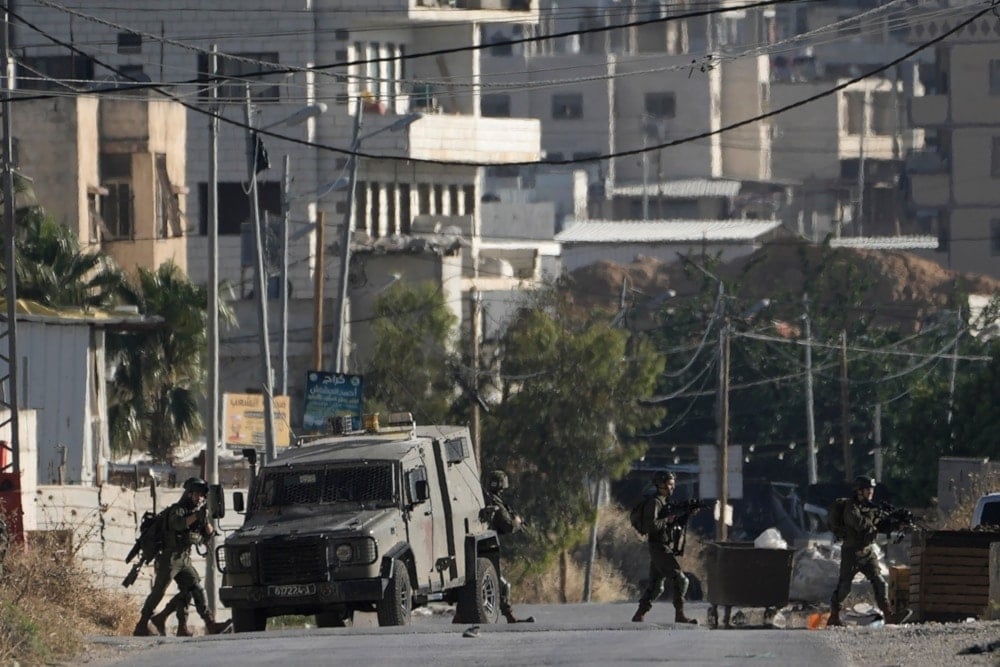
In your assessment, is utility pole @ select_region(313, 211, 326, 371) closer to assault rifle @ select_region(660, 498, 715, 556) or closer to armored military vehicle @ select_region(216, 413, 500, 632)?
armored military vehicle @ select_region(216, 413, 500, 632)

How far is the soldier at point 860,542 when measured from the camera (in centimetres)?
2183

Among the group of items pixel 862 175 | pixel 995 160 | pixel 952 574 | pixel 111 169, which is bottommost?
pixel 952 574

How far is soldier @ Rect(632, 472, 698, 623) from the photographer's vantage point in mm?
22000

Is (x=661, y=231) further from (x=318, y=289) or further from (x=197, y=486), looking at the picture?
(x=197, y=486)

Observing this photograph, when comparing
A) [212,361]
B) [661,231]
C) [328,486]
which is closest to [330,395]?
[212,361]

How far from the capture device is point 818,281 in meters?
78.4

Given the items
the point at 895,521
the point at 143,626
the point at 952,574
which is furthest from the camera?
the point at 143,626

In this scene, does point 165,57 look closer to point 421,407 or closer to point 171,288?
point 421,407

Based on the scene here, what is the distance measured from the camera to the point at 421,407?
54.2 m

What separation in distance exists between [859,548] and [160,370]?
73.2 feet

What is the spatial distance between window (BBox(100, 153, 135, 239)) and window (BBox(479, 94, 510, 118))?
5511 cm

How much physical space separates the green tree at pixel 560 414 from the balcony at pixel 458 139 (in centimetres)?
1444

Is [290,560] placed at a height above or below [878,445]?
above

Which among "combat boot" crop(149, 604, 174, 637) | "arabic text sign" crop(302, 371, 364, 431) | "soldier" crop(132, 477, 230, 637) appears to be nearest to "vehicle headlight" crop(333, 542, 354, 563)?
"soldier" crop(132, 477, 230, 637)
